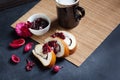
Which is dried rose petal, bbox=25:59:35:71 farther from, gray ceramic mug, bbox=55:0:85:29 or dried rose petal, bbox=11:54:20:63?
gray ceramic mug, bbox=55:0:85:29

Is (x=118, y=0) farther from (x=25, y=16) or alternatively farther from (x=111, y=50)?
→ (x=25, y=16)

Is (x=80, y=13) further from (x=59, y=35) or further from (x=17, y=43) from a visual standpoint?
(x=17, y=43)

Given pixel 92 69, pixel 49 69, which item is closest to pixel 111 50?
pixel 92 69

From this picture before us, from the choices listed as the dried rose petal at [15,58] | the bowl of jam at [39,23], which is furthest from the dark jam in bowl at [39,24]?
the dried rose petal at [15,58]

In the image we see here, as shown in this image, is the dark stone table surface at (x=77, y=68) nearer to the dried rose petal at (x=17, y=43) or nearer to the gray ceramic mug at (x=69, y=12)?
the dried rose petal at (x=17, y=43)

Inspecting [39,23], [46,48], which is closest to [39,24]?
[39,23]

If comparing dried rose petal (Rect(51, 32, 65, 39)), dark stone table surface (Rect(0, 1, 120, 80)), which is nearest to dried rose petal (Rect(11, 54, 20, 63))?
dark stone table surface (Rect(0, 1, 120, 80))
